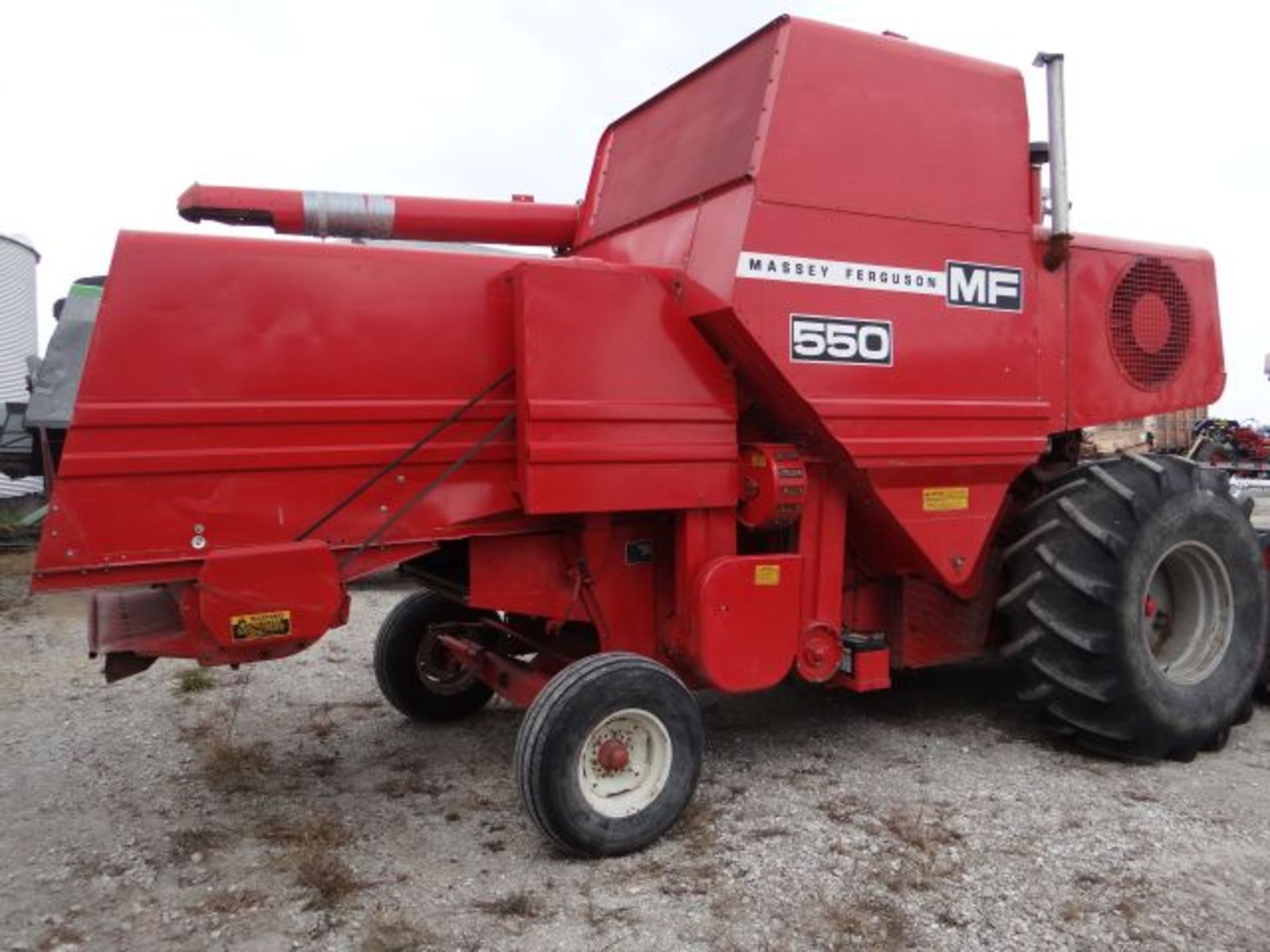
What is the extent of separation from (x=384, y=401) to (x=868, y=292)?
6.29ft

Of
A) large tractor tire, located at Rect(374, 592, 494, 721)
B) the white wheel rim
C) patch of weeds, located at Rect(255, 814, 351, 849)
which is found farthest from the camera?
large tractor tire, located at Rect(374, 592, 494, 721)

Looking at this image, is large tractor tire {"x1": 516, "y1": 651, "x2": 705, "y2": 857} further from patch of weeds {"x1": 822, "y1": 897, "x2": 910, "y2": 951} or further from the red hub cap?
patch of weeds {"x1": 822, "y1": 897, "x2": 910, "y2": 951}

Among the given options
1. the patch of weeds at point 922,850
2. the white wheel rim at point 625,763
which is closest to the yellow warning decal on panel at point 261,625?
the white wheel rim at point 625,763

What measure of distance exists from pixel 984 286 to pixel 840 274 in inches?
29.9

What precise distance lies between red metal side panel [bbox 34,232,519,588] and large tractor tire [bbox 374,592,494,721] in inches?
57.4

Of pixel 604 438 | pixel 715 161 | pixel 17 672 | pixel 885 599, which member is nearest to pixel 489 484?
pixel 604 438

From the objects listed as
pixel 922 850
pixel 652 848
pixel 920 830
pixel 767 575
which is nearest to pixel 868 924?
pixel 922 850

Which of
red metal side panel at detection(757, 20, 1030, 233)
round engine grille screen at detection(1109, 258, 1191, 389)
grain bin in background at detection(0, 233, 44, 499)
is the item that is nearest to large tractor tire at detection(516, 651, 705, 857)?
red metal side panel at detection(757, 20, 1030, 233)

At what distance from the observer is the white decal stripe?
3.67 meters

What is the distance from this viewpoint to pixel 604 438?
11.9 ft

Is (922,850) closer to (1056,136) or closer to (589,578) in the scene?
(589,578)

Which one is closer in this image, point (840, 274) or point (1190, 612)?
point (840, 274)

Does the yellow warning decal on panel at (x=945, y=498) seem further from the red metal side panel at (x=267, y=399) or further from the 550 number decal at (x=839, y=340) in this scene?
the red metal side panel at (x=267, y=399)

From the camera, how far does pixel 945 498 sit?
4195 mm
